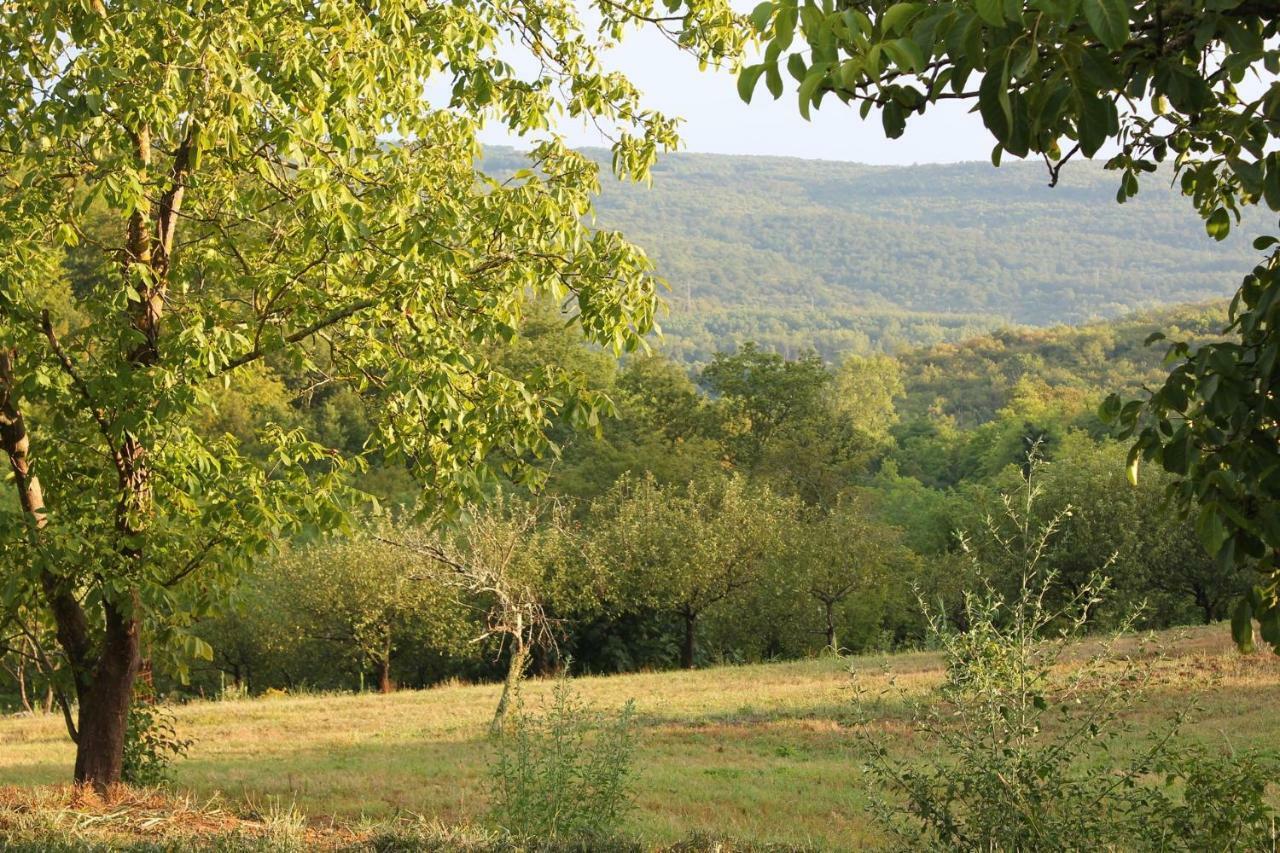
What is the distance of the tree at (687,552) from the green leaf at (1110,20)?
30.1 m

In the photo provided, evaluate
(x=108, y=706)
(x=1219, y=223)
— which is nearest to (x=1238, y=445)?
(x=1219, y=223)

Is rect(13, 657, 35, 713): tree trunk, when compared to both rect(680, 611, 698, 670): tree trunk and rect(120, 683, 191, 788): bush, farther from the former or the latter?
rect(680, 611, 698, 670): tree trunk

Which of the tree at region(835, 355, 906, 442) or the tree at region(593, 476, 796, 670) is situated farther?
the tree at region(835, 355, 906, 442)

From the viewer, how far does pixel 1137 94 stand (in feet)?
9.05

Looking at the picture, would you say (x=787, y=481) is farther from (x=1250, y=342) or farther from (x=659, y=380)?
(x=1250, y=342)

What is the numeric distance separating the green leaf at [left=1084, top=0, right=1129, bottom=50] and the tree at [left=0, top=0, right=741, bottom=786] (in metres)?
4.61

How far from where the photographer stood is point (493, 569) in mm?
16953

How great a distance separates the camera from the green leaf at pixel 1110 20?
1979 millimetres

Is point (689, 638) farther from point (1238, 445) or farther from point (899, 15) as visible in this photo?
point (899, 15)

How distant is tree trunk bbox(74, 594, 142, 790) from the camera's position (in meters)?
7.62

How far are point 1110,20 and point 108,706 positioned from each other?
7666 millimetres

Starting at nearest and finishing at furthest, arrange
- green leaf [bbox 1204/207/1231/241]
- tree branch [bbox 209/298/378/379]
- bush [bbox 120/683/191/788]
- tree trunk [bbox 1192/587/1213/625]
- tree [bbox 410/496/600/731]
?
green leaf [bbox 1204/207/1231/241] → tree branch [bbox 209/298/378/379] → bush [bbox 120/683/191/788] → tree [bbox 410/496/600/731] → tree trunk [bbox 1192/587/1213/625]

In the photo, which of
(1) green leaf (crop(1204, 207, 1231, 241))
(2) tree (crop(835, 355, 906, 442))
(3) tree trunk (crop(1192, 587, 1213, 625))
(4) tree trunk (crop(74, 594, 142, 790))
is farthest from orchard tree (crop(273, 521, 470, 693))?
(2) tree (crop(835, 355, 906, 442))

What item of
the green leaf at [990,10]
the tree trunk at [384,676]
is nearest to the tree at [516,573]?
the tree trunk at [384,676]
